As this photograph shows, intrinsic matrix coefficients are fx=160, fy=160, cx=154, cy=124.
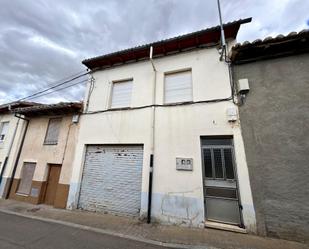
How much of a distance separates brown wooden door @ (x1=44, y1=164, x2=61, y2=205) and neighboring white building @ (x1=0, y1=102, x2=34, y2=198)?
2.83 metres

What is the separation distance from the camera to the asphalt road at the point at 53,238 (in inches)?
159

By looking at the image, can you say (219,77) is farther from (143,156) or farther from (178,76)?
(143,156)

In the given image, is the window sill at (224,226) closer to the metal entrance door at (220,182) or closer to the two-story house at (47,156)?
the metal entrance door at (220,182)

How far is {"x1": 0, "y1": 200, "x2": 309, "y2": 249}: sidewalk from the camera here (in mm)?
4117

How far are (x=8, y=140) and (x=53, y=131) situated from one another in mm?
3695

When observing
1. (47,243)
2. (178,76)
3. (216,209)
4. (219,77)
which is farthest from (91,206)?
(219,77)

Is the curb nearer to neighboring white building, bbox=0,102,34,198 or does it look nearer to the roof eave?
neighboring white building, bbox=0,102,34,198

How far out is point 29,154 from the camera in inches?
355

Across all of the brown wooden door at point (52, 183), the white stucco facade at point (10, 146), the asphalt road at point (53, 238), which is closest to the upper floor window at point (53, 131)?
the brown wooden door at point (52, 183)

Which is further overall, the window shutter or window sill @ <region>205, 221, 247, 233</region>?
the window shutter

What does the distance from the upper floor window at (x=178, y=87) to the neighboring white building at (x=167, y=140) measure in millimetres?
44

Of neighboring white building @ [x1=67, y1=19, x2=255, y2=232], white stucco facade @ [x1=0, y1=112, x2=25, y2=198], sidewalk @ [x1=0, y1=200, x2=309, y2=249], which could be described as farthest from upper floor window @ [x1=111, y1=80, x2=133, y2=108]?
white stucco facade @ [x1=0, y1=112, x2=25, y2=198]

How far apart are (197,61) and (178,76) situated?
98cm

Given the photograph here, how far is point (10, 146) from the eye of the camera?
9.70 meters
